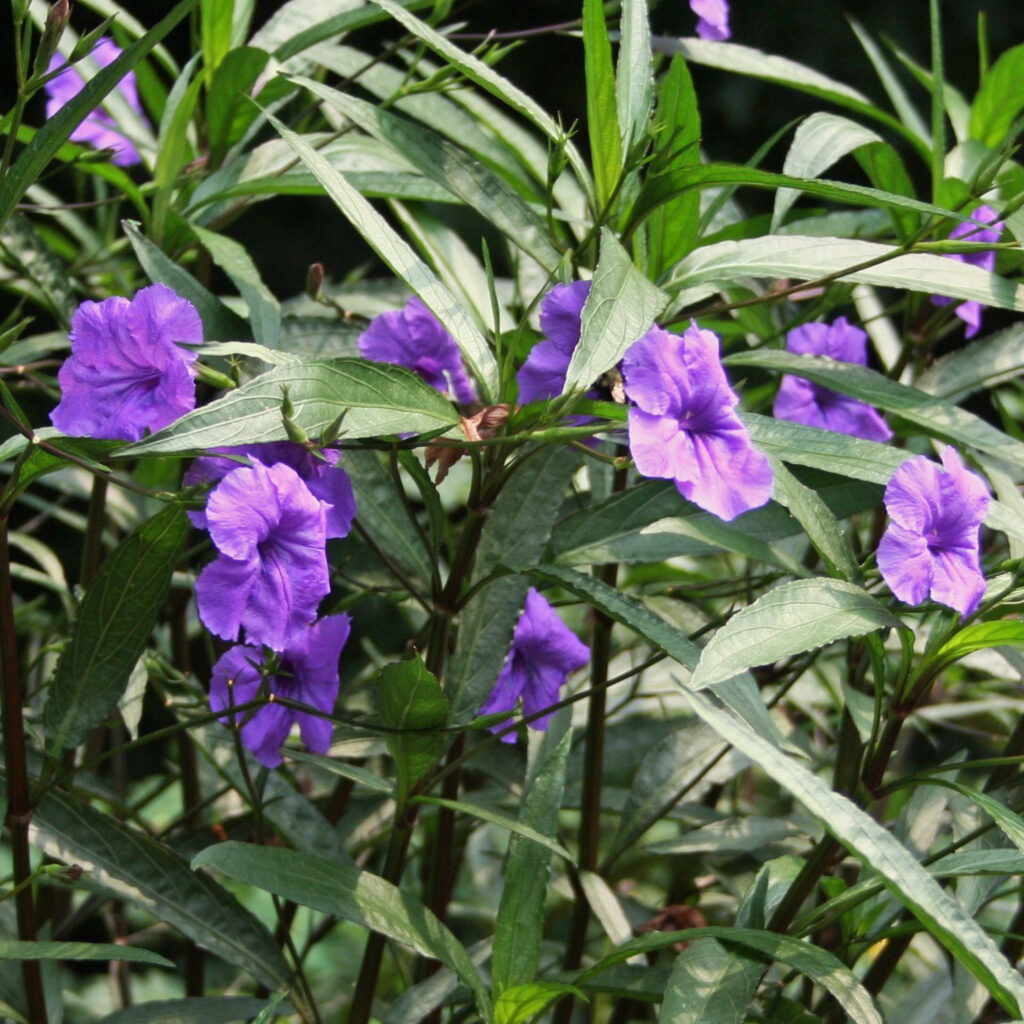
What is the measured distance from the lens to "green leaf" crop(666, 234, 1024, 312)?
0.80 metres

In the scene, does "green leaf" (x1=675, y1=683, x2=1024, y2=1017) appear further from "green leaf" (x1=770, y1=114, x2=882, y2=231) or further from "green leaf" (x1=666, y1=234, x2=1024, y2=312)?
"green leaf" (x1=770, y1=114, x2=882, y2=231)

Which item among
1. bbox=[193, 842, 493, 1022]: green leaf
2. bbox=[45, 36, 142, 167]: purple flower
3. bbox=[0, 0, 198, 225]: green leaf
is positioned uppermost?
bbox=[0, 0, 198, 225]: green leaf

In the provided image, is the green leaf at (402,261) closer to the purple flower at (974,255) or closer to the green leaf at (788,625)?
the green leaf at (788,625)

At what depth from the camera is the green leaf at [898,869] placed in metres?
0.57

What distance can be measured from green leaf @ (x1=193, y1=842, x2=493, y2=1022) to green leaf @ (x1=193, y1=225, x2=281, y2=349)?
1.01ft

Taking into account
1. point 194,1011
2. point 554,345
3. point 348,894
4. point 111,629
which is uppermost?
point 554,345

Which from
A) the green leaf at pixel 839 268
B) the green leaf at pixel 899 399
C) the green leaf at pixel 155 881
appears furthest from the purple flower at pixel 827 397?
the green leaf at pixel 155 881

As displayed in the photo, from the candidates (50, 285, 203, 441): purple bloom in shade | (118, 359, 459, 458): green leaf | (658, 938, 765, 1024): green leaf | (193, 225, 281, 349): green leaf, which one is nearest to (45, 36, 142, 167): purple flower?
(193, 225, 281, 349): green leaf

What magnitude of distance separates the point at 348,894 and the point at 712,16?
740mm

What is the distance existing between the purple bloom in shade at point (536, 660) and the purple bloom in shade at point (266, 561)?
0.22 m

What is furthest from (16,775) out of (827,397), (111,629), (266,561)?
(827,397)

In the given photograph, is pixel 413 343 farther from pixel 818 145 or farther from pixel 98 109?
pixel 98 109

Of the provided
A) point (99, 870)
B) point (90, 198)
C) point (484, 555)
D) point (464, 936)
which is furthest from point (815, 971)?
point (90, 198)

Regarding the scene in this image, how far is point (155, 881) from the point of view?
81 centimetres
